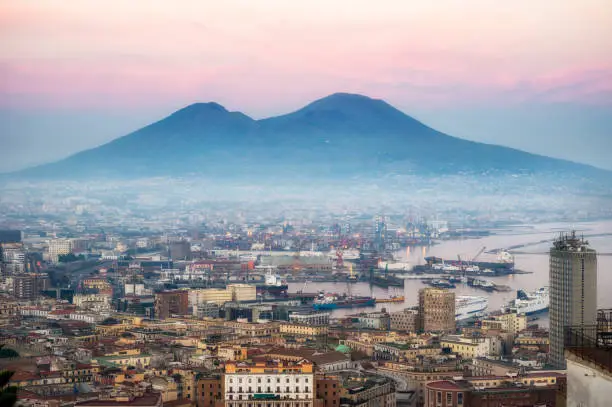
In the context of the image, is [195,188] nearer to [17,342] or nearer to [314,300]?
[314,300]

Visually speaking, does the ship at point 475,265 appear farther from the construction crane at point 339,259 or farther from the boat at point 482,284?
the construction crane at point 339,259

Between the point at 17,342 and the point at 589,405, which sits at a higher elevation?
the point at 589,405

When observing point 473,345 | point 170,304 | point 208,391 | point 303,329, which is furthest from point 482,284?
point 208,391

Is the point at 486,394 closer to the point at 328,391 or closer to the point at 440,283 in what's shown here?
the point at 328,391

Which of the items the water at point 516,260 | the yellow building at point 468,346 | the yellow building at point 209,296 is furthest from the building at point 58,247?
the yellow building at point 468,346

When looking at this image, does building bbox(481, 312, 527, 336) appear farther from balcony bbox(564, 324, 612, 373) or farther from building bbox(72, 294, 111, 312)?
balcony bbox(564, 324, 612, 373)

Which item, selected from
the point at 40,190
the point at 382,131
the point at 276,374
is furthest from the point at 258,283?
the point at 382,131

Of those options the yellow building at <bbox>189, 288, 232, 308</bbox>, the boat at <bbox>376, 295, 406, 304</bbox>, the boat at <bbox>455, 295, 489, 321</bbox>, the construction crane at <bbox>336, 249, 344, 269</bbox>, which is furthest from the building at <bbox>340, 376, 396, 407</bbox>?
the construction crane at <bbox>336, 249, 344, 269</bbox>
